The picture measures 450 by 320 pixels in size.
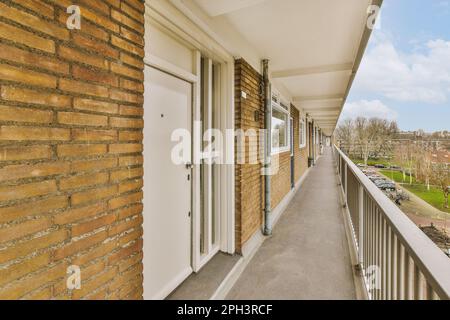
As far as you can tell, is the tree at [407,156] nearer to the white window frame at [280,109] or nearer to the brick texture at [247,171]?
the brick texture at [247,171]

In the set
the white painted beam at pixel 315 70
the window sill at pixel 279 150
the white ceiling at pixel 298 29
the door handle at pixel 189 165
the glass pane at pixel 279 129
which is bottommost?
the door handle at pixel 189 165

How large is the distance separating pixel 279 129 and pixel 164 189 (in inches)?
153

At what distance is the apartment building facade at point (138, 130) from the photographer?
3.27ft

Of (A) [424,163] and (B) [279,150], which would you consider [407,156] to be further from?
(B) [279,150]

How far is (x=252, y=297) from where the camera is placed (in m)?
2.30

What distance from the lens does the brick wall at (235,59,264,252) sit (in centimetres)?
306

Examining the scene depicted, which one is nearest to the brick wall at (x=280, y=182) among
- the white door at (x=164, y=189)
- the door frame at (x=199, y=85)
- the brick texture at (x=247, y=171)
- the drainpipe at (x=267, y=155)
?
the drainpipe at (x=267, y=155)

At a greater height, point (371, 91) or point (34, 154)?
point (371, 91)

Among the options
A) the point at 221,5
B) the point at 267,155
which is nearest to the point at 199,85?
the point at 221,5

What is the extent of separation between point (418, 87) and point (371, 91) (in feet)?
4.78

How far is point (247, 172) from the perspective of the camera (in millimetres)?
3279
